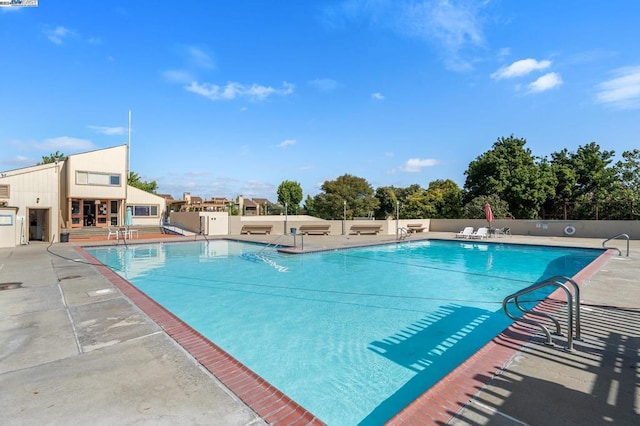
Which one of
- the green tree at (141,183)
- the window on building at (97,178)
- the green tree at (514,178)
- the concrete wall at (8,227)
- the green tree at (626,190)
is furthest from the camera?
the green tree at (141,183)

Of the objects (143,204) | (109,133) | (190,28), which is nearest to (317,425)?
(190,28)

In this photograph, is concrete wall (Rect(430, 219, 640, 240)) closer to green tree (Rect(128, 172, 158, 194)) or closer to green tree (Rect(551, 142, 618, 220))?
green tree (Rect(551, 142, 618, 220))

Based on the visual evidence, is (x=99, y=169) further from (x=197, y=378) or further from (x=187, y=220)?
(x=197, y=378)

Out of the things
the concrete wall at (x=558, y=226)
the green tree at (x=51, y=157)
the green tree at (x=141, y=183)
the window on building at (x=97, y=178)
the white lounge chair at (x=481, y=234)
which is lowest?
the white lounge chair at (x=481, y=234)

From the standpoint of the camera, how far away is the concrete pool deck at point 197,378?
257 centimetres

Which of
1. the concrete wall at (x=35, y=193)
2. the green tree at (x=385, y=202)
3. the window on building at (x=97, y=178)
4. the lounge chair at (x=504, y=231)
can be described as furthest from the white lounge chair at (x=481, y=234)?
the window on building at (x=97, y=178)

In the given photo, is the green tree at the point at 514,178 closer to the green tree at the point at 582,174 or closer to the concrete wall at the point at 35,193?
the green tree at the point at 582,174

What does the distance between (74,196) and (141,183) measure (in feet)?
82.7

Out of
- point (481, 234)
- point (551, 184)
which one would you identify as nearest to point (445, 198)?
point (551, 184)

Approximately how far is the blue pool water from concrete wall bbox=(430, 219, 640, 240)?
8130 millimetres

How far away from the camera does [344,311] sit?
6984mm

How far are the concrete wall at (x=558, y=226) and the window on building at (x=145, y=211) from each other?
23952mm

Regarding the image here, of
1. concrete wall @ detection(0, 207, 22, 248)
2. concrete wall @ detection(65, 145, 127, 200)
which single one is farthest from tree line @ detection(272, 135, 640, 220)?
concrete wall @ detection(0, 207, 22, 248)

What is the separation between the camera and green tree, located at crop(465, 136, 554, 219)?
26.2 meters
